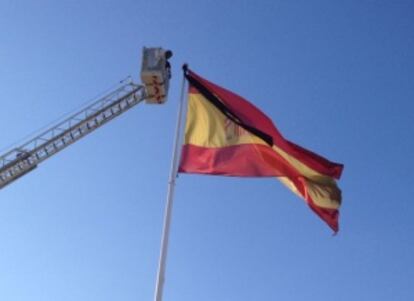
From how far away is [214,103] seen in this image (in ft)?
60.1

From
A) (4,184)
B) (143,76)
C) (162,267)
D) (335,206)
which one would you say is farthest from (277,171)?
(4,184)

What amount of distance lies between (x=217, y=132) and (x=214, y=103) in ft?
3.02

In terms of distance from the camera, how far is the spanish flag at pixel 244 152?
17500 millimetres

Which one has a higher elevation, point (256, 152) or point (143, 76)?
point (143, 76)

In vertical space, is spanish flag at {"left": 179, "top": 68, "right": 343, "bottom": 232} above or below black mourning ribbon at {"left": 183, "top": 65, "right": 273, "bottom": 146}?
below

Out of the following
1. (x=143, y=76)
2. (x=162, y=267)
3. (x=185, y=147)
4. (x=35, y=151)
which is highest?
(x=143, y=76)

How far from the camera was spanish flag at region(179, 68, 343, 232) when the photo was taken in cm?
1750

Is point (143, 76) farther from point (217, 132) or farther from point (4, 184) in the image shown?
point (217, 132)

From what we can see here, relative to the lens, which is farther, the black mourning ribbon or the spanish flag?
the black mourning ribbon

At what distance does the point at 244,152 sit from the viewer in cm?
1795

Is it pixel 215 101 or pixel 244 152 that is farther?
pixel 215 101

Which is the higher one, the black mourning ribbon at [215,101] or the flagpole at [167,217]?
the black mourning ribbon at [215,101]

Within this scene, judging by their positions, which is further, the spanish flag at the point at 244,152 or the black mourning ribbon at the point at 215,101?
the black mourning ribbon at the point at 215,101

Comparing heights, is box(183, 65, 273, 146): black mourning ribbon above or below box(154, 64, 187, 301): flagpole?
above
